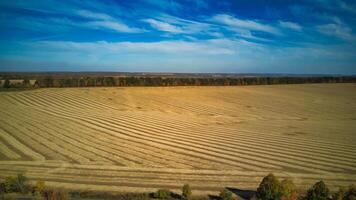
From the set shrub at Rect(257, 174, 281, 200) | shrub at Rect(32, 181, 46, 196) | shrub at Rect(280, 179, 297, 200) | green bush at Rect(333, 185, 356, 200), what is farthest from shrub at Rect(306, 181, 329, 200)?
shrub at Rect(32, 181, 46, 196)

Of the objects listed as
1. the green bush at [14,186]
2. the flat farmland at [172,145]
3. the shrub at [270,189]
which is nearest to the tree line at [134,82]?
the flat farmland at [172,145]

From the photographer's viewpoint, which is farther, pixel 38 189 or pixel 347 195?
pixel 38 189

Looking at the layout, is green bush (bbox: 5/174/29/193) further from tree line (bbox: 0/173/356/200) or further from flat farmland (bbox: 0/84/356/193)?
flat farmland (bbox: 0/84/356/193)

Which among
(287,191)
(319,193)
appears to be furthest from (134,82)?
(319,193)

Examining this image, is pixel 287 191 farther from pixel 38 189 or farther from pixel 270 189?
pixel 38 189

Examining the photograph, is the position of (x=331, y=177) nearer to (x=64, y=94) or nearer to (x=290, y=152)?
(x=290, y=152)

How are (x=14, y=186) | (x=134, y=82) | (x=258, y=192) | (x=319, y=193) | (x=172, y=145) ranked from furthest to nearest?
(x=134, y=82)
(x=172, y=145)
(x=14, y=186)
(x=258, y=192)
(x=319, y=193)

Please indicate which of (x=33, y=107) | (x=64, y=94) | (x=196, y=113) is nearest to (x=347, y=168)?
(x=196, y=113)
